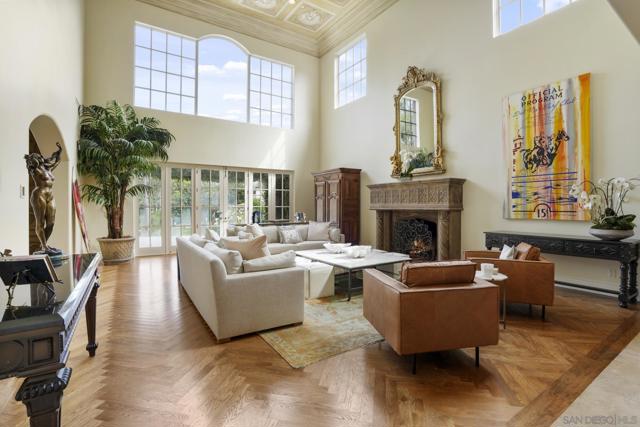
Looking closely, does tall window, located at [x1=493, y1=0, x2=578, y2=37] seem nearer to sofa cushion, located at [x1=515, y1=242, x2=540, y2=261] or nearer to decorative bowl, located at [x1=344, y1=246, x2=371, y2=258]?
sofa cushion, located at [x1=515, y1=242, x2=540, y2=261]

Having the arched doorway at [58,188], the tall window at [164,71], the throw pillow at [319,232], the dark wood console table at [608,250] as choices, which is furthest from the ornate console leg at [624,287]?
the tall window at [164,71]

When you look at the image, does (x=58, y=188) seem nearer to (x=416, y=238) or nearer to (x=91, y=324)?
(x=91, y=324)

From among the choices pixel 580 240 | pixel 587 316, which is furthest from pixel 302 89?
pixel 587 316

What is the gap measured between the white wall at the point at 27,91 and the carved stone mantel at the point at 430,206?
541cm

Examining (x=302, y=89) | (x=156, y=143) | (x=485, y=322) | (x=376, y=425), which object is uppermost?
(x=302, y=89)

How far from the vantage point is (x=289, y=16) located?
7.82m

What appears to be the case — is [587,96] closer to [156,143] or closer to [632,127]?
[632,127]

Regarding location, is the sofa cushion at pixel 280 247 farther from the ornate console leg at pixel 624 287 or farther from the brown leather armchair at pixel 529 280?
the ornate console leg at pixel 624 287

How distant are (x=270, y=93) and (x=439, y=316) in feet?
25.6

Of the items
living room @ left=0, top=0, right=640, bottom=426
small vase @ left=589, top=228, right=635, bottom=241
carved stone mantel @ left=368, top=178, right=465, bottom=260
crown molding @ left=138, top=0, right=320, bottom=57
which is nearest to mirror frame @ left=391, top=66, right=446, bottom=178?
living room @ left=0, top=0, right=640, bottom=426

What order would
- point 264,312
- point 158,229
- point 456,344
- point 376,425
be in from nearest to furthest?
point 376,425
point 456,344
point 264,312
point 158,229

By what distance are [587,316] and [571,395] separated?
71.6 inches

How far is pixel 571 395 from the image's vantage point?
1.97 m

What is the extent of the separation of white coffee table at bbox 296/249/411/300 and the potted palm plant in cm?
372
